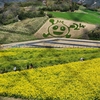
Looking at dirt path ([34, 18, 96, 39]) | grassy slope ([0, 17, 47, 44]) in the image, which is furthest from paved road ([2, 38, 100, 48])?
dirt path ([34, 18, 96, 39])

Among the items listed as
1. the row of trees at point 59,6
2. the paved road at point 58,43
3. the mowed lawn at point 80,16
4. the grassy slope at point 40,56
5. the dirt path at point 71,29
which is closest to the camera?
the grassy slope at point 40,56

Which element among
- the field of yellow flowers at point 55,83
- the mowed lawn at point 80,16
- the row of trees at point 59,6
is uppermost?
the row of trees at point 59,6

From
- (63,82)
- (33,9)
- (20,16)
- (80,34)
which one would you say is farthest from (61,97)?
(33,9)

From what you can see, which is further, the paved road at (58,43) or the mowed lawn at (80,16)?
the mowed lawn at (80,16)

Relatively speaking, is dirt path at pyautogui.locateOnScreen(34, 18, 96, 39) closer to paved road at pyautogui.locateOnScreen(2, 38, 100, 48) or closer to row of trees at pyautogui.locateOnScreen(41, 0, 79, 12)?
paved road at pyautogui.locateOnScreen(2, 38, 100, 48)

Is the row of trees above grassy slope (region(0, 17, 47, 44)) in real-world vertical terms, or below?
above

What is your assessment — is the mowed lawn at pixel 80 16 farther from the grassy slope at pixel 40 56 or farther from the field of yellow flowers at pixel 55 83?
the field of yellow flowers at pixel 55 83

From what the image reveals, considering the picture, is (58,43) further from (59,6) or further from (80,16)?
(59,6)

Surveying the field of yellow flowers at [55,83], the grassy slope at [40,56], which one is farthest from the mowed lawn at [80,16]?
the field of yellow flowers at [55,83]

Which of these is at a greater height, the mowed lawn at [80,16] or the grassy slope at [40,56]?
the mowed lawn at [80,16]
